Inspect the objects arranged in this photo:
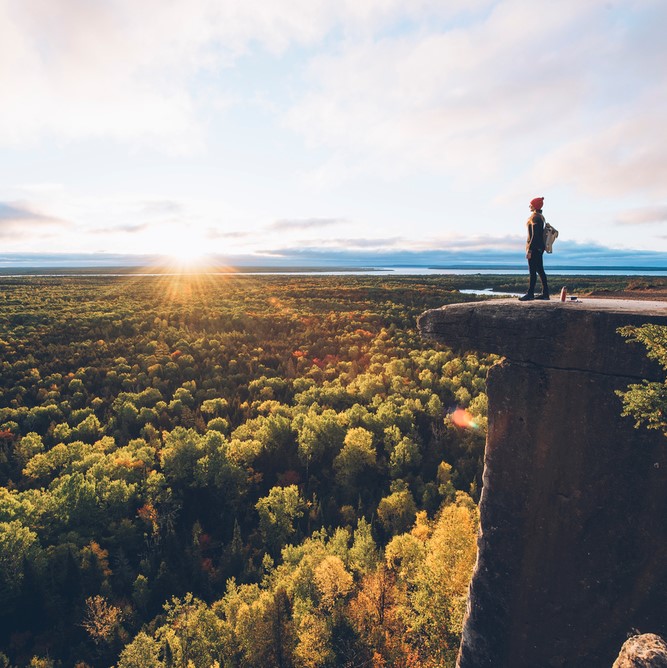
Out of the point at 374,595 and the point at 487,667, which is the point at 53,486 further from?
the point at 487,667

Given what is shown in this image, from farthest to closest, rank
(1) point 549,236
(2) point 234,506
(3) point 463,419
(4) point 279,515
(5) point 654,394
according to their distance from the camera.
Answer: (3) point 463,419 → (2) point 234,506 → (4) point 279,515 → (1) point 549,236 → (5) point 654,394

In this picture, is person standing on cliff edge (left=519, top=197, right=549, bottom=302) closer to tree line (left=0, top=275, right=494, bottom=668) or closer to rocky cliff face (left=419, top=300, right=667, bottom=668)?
rocky cliff face (left=419, top=300, right=667, bottom=668)

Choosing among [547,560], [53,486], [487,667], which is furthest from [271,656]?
[53,486]

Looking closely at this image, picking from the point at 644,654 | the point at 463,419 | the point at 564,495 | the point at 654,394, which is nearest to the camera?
the point at 644,654

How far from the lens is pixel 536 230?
36.7 feet

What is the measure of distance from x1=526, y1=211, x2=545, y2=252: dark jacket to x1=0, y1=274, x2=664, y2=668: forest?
16.1 m

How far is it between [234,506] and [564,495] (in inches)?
1298

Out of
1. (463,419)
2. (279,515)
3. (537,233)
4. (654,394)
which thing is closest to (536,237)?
(537,233)

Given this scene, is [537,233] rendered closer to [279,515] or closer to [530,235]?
[530,235]

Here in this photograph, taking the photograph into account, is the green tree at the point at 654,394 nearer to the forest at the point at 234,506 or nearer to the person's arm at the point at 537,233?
the person's arm at the point at 537,233

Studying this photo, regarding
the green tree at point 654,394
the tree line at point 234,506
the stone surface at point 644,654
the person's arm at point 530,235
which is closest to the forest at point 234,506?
the tree line at point 234,506

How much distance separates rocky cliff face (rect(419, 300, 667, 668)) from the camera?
354 inches

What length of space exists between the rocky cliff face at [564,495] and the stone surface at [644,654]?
3.42 meters

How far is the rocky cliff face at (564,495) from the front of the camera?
899 cm
